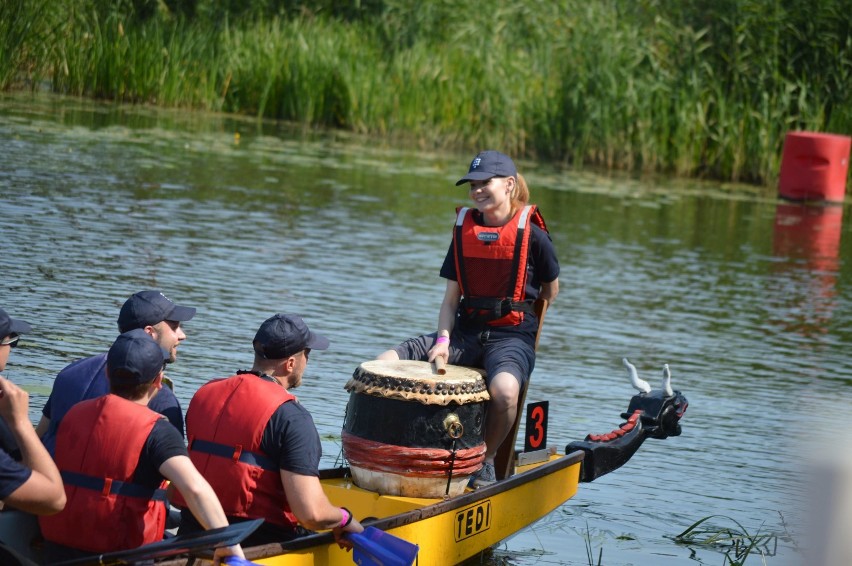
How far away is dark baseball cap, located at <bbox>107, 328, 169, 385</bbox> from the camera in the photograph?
4359 mm

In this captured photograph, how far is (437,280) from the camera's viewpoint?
44.5 ft

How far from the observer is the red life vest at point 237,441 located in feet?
15.6

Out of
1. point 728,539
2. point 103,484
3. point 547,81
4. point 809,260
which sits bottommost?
point 728,539

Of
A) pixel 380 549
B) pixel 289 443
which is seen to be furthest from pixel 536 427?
pixel 289 443

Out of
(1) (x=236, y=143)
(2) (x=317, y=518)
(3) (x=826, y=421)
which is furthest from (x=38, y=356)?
(1) (x=236, y=143)

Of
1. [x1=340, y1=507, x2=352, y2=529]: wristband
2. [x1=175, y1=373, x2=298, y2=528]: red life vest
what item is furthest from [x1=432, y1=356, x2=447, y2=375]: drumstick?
[x1=175, y1=373, x2=298, y2=528]: red life vest

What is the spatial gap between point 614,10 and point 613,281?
11.8 m

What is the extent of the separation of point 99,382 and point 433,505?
4.65ft

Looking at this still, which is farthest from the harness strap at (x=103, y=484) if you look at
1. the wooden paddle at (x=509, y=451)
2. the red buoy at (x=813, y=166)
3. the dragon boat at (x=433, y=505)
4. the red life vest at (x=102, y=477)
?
the red buoy at (x=813, y=166)

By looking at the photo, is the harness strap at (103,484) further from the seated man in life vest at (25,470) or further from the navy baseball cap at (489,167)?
the navy baseball cap at (489,167)

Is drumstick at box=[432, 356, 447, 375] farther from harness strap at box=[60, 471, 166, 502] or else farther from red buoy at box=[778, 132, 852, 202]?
red buoy at box=[778, 132, 852, 202]

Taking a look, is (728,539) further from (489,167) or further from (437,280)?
(437,280)

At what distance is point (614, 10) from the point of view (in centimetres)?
2500

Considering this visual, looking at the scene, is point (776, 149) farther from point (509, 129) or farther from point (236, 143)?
point (236, 143)
